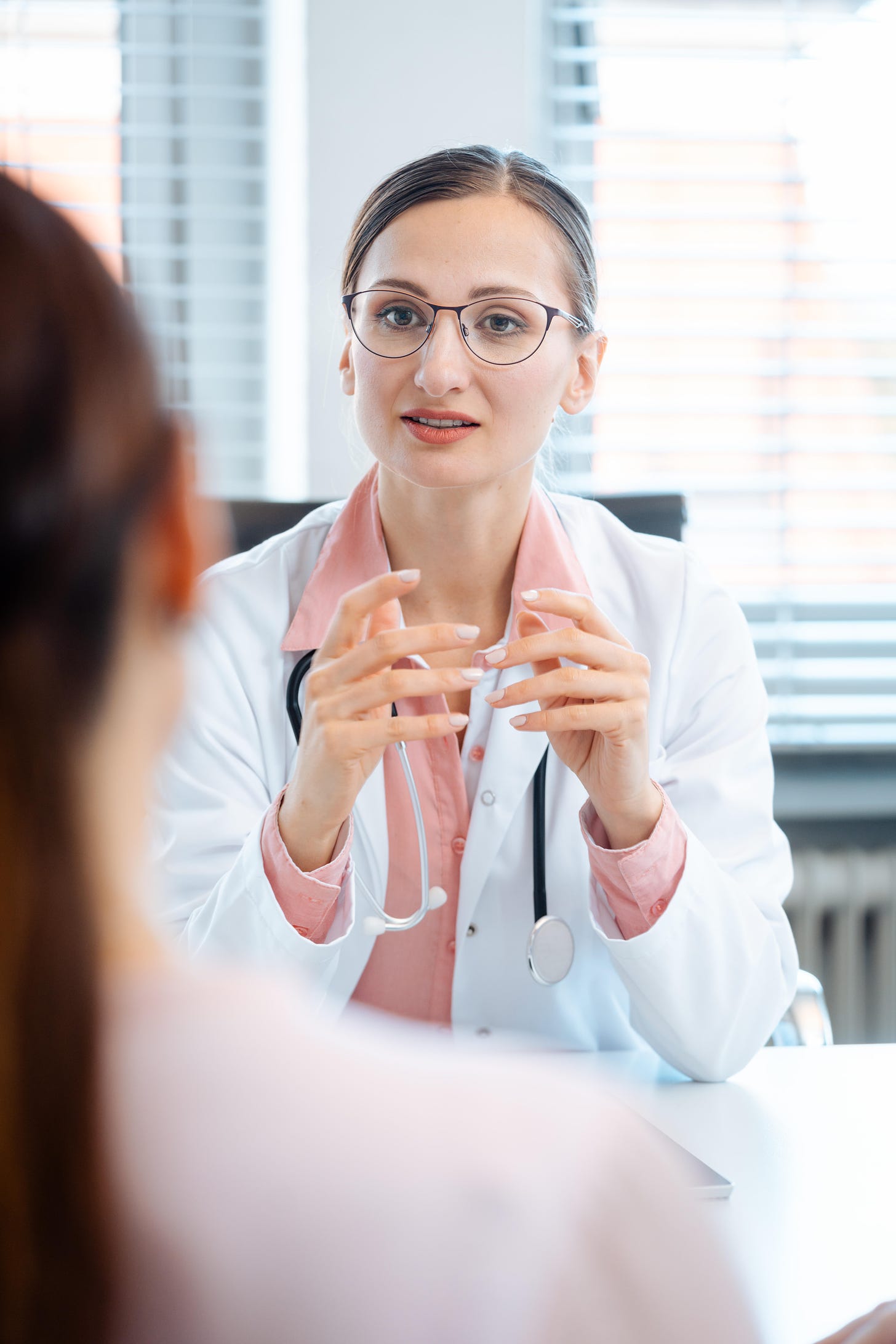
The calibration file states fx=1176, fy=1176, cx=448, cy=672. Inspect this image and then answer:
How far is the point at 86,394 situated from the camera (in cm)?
32

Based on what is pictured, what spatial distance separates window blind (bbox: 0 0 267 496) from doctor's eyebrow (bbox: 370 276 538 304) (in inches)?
35.8

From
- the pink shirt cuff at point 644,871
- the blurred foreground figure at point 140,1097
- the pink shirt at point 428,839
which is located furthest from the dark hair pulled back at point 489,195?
the blurred foreground figure at point 140,1097

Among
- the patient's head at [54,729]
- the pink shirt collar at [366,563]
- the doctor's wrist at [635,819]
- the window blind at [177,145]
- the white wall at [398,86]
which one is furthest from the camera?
the window blind at [177,145]

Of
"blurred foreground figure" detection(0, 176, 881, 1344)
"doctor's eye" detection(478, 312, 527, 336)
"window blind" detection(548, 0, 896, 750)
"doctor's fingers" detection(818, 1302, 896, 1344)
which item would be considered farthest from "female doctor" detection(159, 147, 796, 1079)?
"window blind" detection(548, 0, 896, 750)

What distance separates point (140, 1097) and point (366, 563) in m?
1.01

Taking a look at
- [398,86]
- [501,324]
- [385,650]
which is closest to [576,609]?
[385,650]

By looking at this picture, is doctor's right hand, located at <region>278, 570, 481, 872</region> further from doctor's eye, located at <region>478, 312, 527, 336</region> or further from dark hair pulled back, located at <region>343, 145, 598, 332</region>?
dark hair pulled back, located at <region>343, 145, 598, 332</region>

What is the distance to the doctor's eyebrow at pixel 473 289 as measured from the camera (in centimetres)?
119

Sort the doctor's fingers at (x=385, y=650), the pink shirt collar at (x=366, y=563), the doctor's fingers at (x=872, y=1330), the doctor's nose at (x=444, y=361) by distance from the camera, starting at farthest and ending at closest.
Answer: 1. the pink shirt collar at (x=366, y=563)
2. the doctor's nose at (x=444, y=361)
3. the doctor's fingers at (x=385, y=650)
4. the doctor's fingers at (x=872, y=1330)

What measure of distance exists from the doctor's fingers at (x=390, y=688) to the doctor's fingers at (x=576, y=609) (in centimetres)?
8

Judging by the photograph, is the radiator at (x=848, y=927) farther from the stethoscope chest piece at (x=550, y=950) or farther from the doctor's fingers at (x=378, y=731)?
the doctor's fingers at (x=378, y=731)

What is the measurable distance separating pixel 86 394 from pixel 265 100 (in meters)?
2.01

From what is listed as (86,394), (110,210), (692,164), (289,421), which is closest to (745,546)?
(692,164)

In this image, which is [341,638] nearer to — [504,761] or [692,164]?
[504,761]
